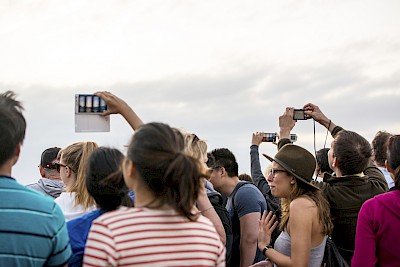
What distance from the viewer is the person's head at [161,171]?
7.91 feet

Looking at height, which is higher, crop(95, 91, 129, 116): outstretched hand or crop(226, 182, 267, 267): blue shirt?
crop(95, 91, 129, 116): outstretched hand

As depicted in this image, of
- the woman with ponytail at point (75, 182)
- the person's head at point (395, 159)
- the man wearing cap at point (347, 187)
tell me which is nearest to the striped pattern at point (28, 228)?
the woman with ponytail at point (75, 182)

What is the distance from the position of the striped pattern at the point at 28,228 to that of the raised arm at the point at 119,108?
3.25 ft

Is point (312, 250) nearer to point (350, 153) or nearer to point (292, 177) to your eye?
point (292, 177)

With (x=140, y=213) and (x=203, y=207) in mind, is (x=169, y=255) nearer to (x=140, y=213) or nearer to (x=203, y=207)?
(x=140, y=213)

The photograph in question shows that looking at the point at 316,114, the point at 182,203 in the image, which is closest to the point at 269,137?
the point at 316,114

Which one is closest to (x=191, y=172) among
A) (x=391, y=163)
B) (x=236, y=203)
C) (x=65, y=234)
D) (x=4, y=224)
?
(x=65, y=234)

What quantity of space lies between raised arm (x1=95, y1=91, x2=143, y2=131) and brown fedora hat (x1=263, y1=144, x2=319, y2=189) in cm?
123

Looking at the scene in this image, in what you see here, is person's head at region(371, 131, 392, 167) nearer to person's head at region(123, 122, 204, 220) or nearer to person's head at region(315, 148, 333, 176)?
person's head at region(315, 148, 333, 176)

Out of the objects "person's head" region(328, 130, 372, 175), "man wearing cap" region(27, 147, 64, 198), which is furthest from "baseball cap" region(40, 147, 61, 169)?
"person's head" region(328, 130, 372, 175)

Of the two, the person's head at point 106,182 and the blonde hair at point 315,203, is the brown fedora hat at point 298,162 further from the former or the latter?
the person's head at point 106,182

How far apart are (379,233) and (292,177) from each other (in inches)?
32.6

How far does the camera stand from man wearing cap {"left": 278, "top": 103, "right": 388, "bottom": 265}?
4.18 metres

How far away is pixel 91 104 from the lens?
3.58 meters
